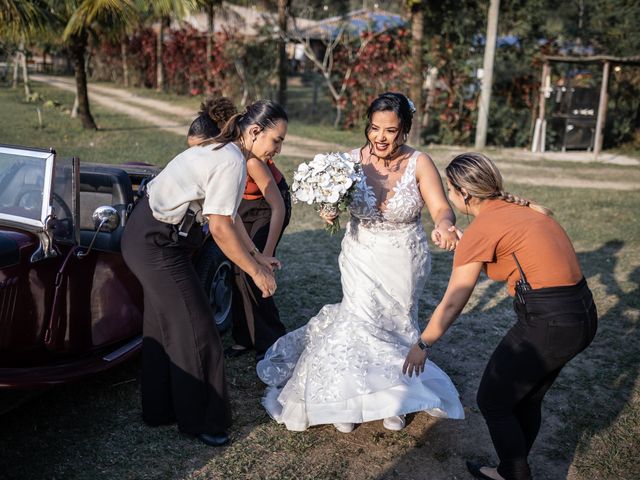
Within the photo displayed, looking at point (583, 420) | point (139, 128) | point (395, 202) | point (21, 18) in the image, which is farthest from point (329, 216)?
point (139, 128)

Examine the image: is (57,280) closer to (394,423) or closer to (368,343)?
(368,343)

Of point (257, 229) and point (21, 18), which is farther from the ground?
point (21, 18)

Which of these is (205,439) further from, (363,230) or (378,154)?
(378,154)

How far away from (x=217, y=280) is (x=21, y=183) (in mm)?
1955

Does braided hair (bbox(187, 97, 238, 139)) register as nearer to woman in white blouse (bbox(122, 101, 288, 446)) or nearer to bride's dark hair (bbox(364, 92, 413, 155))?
woman in white blouse (bbox(122, 101, 288, 446))

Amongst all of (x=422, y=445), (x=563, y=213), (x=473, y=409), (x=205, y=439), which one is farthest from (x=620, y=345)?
(x=563, y=213)

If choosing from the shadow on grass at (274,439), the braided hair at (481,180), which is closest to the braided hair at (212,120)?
the braided hair at (481,180)

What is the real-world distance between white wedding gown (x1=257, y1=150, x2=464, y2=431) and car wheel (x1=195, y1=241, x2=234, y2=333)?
3.30 feet

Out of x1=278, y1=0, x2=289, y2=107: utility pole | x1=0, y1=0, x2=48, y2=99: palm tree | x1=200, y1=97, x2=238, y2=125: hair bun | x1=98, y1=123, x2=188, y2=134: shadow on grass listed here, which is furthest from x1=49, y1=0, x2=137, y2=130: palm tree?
x1=200, y1=97, x2=238, y2=125: hair bun

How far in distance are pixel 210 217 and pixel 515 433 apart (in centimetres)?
195

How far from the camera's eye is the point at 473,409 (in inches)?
181

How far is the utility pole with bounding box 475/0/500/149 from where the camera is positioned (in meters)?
17.7

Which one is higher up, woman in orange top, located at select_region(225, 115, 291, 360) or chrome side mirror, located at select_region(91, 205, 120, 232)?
chrome side mirror, located at select_region(91, 205, 120, 232)

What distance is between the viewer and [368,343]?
4164 mm
